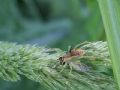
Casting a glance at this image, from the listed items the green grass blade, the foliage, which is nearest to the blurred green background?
the foliage

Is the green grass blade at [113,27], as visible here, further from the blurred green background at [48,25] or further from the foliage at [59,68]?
the blurred green background at [48,25]

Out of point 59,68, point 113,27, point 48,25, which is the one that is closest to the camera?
point 113,27

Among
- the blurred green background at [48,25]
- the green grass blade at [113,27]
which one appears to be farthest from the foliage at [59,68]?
the blurred green background at [48,25]

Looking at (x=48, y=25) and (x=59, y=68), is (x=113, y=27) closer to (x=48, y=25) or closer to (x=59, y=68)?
(x=59, y=68)

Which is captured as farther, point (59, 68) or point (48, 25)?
point (48, 25)

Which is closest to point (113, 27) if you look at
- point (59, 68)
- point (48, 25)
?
point (59, 68)

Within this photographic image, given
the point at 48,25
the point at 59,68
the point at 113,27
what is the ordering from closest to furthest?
the point at 113,27 < the point at 59,68 < the point at 48,25

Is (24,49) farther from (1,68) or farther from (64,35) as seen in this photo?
(64,35)
